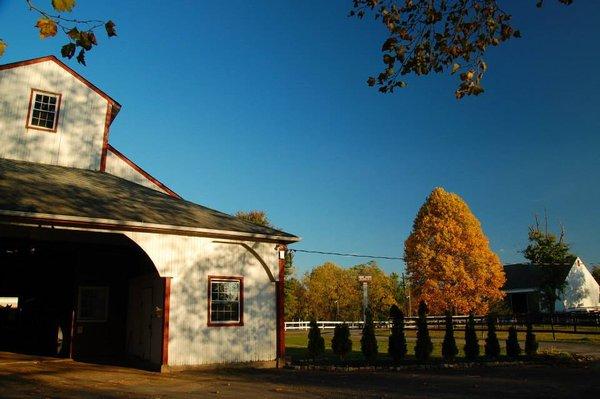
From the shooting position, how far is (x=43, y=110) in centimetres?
2088

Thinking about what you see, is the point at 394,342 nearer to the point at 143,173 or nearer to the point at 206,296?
the point at 206,296

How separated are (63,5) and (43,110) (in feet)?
60.4

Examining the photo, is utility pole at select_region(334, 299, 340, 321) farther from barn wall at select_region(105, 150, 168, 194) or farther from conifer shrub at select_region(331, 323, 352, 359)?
conifer shrub at select_region(331, 323, 352, 359)

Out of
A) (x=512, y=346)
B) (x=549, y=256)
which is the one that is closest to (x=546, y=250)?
(x=549, y=256)

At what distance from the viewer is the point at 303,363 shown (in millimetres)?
17469

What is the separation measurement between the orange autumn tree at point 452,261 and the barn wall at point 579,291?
14.8 m

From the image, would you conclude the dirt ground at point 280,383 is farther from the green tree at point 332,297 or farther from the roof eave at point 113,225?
the green tree at point 332,297

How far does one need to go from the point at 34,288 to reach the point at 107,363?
7.16 metres

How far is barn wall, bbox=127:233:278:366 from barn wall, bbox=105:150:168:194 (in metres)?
7.39

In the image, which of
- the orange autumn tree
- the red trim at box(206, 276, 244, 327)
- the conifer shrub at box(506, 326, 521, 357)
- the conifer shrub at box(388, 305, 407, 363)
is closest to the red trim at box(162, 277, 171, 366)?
the red trim at box(206, 276, 244, 327)

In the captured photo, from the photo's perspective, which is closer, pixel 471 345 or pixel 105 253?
pixel 471 345

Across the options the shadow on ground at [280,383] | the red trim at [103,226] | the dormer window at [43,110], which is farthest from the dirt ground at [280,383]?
the dormer window at [43,110]

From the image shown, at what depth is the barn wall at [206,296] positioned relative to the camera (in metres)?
15.7

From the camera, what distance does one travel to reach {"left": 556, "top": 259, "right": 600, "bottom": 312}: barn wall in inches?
2154
